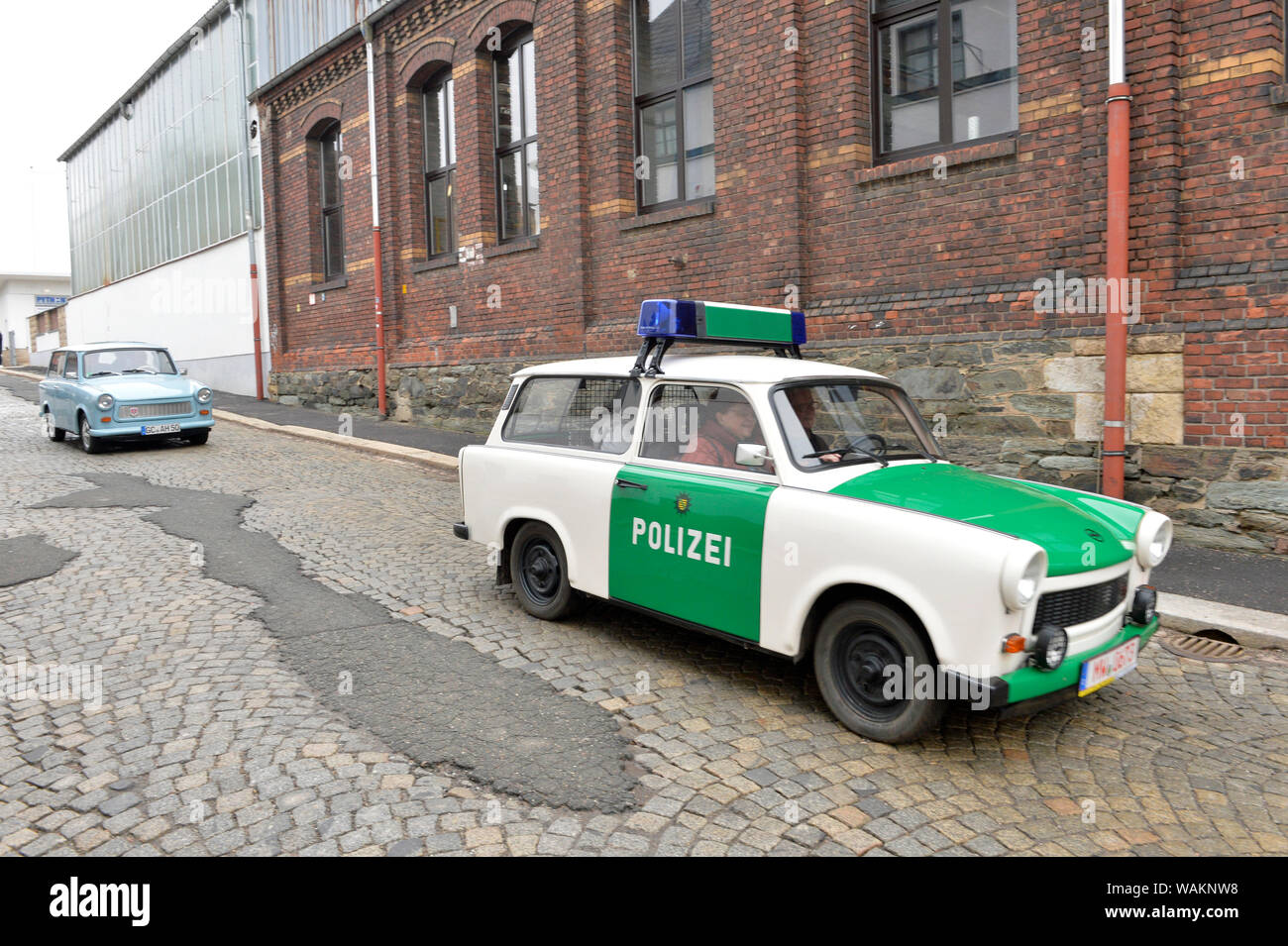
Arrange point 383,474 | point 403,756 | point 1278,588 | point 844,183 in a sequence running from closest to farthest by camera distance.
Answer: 1. point 403,756
2. point 1278,588
3. point 844,183
4. point 383,474

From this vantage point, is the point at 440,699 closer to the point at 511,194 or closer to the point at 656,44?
the point at 656,44

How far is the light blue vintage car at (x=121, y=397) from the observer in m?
12.9

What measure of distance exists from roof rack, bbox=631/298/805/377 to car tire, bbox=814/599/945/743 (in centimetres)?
179

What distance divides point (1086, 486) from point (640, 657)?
4534 millimetres

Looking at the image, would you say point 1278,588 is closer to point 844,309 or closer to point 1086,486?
point 1086,486

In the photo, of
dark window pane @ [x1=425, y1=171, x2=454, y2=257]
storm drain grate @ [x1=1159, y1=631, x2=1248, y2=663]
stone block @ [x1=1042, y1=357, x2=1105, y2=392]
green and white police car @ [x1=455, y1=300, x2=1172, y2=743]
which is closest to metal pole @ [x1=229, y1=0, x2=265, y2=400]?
dark window pane @ [x1=425, y1=171, x2=454, y2=257]

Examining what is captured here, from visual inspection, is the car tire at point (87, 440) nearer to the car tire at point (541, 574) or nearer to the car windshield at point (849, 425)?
the car tire at point (541, 574)

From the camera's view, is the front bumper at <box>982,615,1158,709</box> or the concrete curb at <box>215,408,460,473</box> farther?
the concrete curb at <box>215,408,460,473</box>

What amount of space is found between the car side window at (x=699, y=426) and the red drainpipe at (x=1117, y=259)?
3.94m

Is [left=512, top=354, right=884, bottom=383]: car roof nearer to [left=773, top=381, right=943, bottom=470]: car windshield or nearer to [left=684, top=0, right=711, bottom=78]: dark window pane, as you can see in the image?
[left=773, top=381, right=943, bottom=470]: car windshield

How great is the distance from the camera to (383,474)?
38.3 ft

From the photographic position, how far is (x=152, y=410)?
1311 cm

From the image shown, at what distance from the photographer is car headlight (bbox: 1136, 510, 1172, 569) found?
4.30 metres
